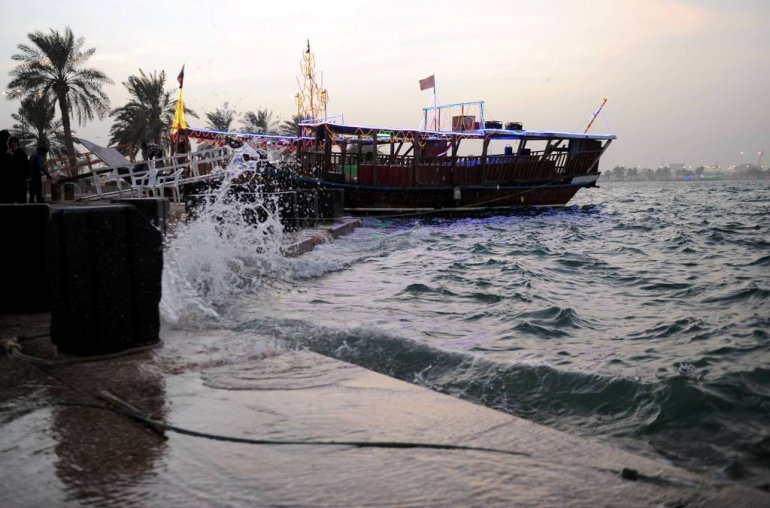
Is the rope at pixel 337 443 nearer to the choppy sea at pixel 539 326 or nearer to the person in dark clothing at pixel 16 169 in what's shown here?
the choppy sea at pixel 539 326

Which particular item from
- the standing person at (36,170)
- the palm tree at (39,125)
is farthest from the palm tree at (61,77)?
the standing person at (36,170)

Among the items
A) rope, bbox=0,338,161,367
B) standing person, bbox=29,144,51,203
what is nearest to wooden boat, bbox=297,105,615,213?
standing person, bbox=29,144,51,203

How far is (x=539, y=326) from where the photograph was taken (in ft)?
20.1

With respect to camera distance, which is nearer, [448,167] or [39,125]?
[448,167]

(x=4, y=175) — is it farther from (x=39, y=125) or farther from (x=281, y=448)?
(x=39, y=125)

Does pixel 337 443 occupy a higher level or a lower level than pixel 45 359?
lower

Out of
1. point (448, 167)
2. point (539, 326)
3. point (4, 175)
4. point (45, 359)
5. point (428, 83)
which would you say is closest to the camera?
point (45, 359)

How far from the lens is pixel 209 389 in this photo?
322 cm

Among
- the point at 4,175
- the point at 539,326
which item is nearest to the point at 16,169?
the point at 4,175

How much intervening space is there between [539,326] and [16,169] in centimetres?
987

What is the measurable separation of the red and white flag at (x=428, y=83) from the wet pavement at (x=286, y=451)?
104ft

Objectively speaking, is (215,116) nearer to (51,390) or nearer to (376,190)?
(376,190)

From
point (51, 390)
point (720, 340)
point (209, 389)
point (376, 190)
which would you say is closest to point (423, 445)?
point (209, 389)

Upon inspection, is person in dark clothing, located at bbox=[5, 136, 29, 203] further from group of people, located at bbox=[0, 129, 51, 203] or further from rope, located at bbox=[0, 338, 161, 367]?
rope, located at bbox=[0, 338, 161, 367]
